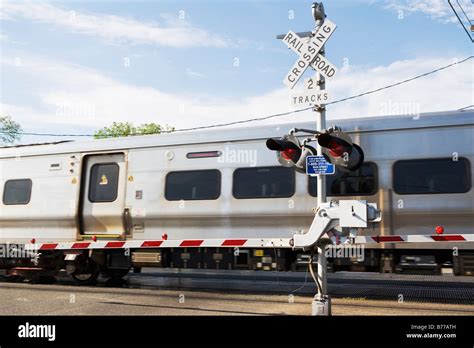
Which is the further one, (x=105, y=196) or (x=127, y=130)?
(x=127, y=130)

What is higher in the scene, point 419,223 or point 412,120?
point 412,120

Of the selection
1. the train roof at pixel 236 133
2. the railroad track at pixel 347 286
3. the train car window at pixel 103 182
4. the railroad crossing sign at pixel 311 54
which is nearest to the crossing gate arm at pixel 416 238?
the railroad track at pixel 347 286

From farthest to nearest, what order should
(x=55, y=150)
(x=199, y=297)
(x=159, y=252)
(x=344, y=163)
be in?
(x=55, y=150), (x=159, y=252), (x=199, y=297), (x=344, y=163)

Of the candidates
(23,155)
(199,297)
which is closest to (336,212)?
(199,297)

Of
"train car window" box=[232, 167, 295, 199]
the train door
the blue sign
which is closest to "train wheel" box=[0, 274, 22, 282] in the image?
the train door

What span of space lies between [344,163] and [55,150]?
8.09m

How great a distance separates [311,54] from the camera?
23.7 ft

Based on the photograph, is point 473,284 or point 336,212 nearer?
point 336,212

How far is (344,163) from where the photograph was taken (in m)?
6.89

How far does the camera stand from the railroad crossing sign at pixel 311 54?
23.5 ft

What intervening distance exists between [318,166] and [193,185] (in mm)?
4302

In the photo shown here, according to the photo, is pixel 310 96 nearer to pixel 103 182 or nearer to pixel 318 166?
pixel 318 166

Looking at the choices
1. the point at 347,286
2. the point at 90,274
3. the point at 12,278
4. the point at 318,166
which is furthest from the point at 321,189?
the point at 12,278

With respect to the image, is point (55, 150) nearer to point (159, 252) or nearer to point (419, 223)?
point (159, 252)
